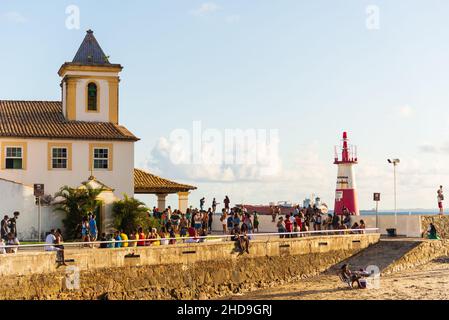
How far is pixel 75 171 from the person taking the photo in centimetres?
4206

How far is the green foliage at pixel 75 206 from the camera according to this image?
38.2 metres

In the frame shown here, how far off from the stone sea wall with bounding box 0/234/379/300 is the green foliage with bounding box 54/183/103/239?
7.05 m

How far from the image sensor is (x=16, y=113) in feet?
146

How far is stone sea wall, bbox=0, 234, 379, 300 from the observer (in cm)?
2808

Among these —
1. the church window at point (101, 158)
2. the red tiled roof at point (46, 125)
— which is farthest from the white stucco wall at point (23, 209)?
the church window at point (101, 158)

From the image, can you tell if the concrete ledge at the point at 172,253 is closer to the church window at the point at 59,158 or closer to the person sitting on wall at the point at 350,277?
the person sitting on wall at the point at 350,277

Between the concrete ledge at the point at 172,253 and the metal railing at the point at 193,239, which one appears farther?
the metal railing at the point at 193,239

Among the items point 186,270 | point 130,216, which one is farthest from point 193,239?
point 130,216

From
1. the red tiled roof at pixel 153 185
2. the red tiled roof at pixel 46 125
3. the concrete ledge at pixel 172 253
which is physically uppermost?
the red tiled roof at pixel 46 125

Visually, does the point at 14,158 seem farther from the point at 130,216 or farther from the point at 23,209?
the point at 130,216

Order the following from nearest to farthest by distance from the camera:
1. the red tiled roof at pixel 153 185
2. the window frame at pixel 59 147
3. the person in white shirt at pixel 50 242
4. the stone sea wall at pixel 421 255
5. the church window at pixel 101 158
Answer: the person in white shirt at pixel 50 242 < the stone sea wall at pixel 421 255 < the window frame at pixel 59 147 < the church window at pixel 101 158 < the red tiled roof at pixel 153 185

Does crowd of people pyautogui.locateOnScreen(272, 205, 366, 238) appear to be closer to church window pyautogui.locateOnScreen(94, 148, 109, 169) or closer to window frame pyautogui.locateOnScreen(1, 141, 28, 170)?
church window pyautogui.locateOnScreen(94, 148, 109, 169)

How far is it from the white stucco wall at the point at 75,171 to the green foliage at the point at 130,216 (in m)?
Result: 2.91

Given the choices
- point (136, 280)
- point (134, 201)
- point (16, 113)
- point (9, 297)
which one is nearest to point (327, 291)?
point (136, 280)
